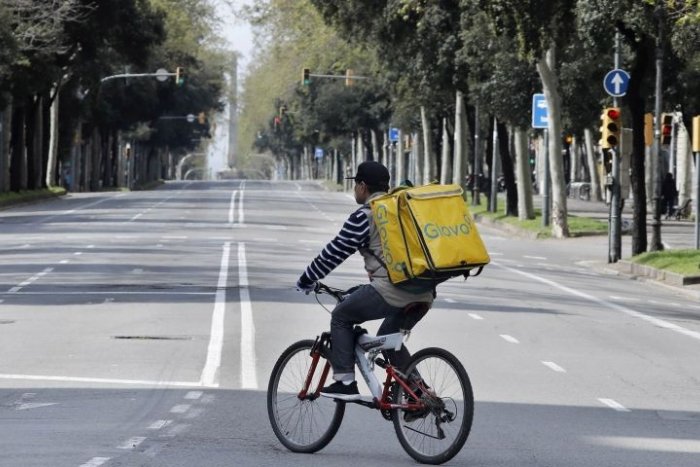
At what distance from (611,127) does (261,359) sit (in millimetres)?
20579

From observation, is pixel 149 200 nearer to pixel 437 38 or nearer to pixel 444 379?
pixel 437 38

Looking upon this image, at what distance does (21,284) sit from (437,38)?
29.5 m

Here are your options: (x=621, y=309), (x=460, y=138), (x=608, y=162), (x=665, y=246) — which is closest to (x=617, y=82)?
(x=608, y=162)

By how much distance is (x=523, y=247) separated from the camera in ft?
142

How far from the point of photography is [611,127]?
35344 mm

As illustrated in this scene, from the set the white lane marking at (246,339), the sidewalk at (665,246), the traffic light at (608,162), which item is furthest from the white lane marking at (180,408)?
the traffic light at (608,162)

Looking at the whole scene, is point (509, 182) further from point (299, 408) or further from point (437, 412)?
point (437, 412)

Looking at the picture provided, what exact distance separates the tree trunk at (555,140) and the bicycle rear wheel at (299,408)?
1442 inches

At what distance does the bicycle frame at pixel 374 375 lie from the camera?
9859 mm

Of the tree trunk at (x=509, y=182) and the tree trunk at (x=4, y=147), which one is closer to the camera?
the tree trunk at (x=509, y=182)

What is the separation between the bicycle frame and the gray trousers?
7cm

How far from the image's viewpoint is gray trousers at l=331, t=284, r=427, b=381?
9.91m

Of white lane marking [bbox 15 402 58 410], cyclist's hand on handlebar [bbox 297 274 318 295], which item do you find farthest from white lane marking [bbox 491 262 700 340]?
cyclist's hand on handlebar [bbox 297 274 318 295]

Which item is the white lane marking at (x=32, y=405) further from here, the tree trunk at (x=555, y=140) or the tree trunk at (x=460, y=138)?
the tree trunk at (x=460, y=138)
